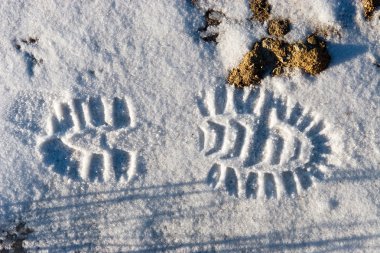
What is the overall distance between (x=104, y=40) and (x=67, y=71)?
23 cm

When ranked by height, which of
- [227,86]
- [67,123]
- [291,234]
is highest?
[227,86]

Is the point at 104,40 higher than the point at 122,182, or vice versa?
the point at 104,40

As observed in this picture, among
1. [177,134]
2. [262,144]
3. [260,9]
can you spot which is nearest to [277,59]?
[260,9]

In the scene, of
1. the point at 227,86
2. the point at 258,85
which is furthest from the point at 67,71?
the point at 258,85

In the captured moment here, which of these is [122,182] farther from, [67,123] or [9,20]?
[9,20]

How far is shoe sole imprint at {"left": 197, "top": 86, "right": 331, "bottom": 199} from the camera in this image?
215 cm

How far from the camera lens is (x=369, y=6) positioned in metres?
2.12

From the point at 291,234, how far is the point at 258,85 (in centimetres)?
71

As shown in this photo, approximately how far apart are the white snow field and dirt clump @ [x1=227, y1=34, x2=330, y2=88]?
0.12ft

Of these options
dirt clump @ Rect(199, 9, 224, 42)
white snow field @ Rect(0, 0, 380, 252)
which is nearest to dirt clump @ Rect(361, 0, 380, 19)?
white snow field @ Rect(0, 0, 380, 252)

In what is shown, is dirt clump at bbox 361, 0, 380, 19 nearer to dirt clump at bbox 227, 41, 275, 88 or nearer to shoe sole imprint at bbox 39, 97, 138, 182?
dirt clump at bbox 227, 41, 275, 88

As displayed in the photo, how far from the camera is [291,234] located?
2148 mm

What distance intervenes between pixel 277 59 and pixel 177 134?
1.91 ft

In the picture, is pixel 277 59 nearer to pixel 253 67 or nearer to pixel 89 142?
pixel 253 67
